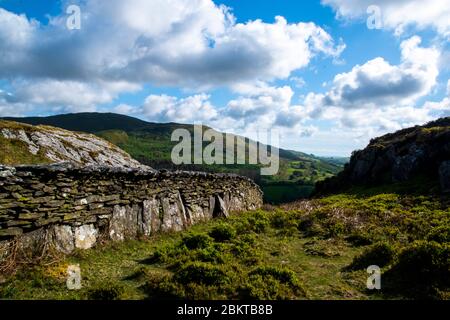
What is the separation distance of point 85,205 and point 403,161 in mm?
44626

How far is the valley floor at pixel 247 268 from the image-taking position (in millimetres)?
8500

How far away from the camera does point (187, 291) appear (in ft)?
27.6

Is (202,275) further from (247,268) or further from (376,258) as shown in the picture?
(376,258)

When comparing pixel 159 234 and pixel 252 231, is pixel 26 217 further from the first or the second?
pixel 252 231

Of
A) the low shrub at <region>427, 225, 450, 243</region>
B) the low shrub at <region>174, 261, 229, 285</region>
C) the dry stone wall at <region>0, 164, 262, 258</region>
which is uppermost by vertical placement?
the dry stone wall at <region>0, 164, 262, 258</region>

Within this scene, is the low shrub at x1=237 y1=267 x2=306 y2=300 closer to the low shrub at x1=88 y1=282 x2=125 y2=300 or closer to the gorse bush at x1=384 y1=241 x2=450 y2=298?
the gorse bush at x1=384 y1=241 x2=450 y2=298

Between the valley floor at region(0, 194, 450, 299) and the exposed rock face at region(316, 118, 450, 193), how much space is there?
2283 cm

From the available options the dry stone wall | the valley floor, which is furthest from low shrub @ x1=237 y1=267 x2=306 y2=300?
the dry stone wall

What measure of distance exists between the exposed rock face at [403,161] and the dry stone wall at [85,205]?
26.2 metres

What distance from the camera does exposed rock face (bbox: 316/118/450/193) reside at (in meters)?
41.4

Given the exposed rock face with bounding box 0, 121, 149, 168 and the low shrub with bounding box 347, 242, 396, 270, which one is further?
the exposed rock face with bounding box 0, 121, 149, 168

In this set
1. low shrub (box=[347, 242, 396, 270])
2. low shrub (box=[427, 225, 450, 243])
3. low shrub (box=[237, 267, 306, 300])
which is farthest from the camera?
low shrub (box=[427, 225, 450, 243])

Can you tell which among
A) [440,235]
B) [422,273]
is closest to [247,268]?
[422,273]

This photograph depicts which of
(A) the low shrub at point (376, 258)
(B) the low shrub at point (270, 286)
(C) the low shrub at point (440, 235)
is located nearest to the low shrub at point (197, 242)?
(B) the low shrub at point (270, 286)
